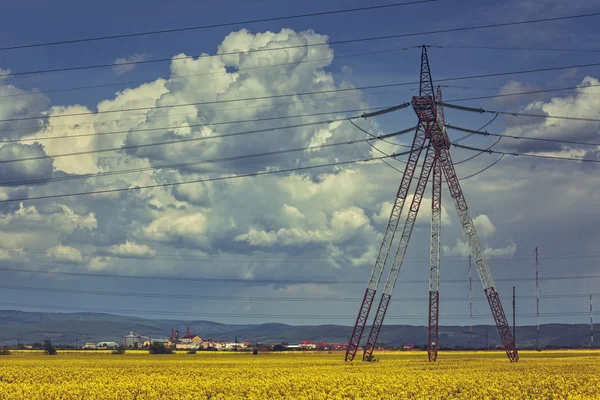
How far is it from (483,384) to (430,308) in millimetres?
48001

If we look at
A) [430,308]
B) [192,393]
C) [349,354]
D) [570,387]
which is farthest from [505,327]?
[192,393]

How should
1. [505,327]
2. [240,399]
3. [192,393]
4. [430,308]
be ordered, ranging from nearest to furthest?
1. [240,399]
2. [192,393]
3. [430,308]
4. [505,327]

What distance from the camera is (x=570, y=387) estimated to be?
64938 mm

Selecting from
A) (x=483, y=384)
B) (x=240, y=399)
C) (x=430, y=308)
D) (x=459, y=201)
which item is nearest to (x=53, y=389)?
(x=240, y=399)

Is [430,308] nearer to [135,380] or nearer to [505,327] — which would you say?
[505,327]

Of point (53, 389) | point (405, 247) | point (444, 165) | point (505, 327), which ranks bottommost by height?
point (53, 389)

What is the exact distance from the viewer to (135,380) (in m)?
72.2

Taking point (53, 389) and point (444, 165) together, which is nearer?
point (53, 389)

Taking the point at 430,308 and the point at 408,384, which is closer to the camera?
the point at 408,384

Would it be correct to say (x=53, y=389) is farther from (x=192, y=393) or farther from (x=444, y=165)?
(x=444, y=165)

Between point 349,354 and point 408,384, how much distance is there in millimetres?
66033

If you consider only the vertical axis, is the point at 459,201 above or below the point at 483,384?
above

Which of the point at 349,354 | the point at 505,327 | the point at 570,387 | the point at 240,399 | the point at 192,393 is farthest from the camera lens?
the point at 349,354

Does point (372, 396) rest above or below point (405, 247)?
below
